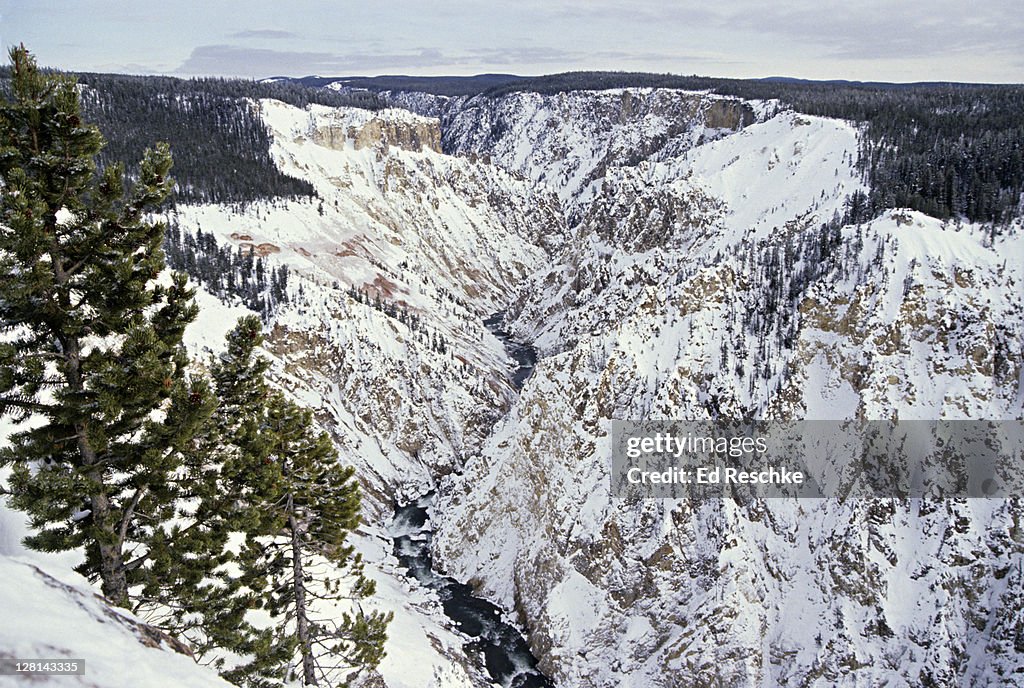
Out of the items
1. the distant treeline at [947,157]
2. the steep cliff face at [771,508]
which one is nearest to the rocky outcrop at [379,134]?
the distant treeline at [947,157]

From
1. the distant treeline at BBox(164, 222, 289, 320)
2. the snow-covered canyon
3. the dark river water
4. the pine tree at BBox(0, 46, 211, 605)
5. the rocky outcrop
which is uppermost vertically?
the rocky outcrop

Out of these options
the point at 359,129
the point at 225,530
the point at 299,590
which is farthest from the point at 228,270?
the point at 359,129

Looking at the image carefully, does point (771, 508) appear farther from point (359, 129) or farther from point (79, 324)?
point (359, 129)

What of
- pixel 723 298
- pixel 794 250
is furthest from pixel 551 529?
pixel 794 250

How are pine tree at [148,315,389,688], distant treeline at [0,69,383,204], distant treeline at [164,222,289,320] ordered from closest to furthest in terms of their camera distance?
pine tree at [148,315,389,688] < distant treeline at [164,222,289,320] < distant treeline at [0,69,383,204]

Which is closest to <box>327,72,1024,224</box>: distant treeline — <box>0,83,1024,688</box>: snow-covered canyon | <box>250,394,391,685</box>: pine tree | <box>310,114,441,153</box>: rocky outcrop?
<box>0,83,1024,688</box>: snow-covered canyon

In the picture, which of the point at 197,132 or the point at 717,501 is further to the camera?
the point at 197,132

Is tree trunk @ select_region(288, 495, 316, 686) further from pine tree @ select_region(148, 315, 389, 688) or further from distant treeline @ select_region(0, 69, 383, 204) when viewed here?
distant treeline @ select_region(0, 69, 383, 204)
